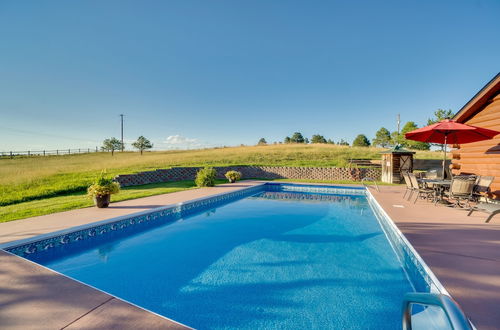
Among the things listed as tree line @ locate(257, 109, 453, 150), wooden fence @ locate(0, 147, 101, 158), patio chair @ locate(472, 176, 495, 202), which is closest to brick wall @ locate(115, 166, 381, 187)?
patio chair @ locate(472, 176, 495, 202)

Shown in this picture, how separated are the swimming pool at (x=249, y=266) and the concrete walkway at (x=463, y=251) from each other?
0.96ft

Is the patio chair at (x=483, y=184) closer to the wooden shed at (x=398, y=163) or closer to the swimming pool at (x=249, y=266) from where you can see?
the swimming pool at (x=249, y=266)

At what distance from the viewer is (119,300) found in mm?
2732

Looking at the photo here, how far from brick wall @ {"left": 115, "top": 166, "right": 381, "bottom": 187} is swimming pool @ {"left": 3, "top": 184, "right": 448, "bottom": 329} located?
26.3ft

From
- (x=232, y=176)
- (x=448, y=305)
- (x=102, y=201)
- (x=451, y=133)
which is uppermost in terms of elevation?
(x=451, y=133)

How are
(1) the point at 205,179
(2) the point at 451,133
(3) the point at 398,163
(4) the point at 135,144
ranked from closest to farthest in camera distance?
(2) the point at 451,133, (1) the point at 205,179, (3) the point at 398,163, (4) the point at 135,144

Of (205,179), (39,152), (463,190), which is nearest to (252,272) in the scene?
(463,190)

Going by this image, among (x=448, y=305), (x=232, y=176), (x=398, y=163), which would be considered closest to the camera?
(x=448, y=305)

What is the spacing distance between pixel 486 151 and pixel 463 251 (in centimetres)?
652

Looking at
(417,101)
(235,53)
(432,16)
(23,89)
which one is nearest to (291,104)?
(235,53)

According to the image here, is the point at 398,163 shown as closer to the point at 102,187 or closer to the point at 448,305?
the point at 448,305

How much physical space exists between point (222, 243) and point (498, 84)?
387 inches

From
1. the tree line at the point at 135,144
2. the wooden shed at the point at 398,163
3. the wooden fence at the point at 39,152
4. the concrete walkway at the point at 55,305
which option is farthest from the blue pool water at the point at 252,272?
the tree line at the point at 135,144

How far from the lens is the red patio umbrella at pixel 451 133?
268 inches
